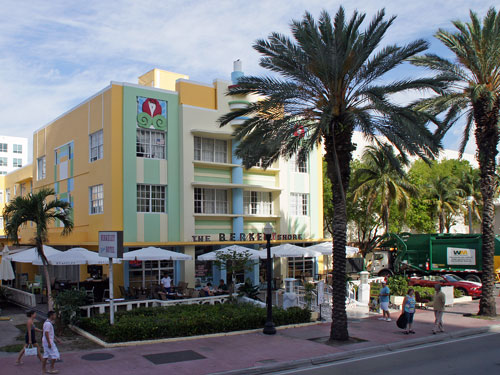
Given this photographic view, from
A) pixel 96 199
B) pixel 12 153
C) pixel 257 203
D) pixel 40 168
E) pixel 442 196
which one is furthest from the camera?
pixel 12 153

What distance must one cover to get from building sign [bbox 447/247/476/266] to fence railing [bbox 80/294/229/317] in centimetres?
1928

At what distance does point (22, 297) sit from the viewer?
80.5 ft

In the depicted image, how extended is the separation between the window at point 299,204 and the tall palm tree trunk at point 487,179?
15.1 meters

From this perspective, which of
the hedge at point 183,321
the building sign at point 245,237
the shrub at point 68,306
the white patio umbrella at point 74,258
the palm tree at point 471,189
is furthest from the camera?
the palm tree at point 471,189

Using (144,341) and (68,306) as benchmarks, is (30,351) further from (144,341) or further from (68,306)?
(68,306)

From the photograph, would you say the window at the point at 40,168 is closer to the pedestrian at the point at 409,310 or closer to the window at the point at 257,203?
the window at the point at 257,203

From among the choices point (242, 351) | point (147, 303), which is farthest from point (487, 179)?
point (147, 303)

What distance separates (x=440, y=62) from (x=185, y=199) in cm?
1517

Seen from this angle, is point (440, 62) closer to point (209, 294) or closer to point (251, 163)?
point (251, 163)

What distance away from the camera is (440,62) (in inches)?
831

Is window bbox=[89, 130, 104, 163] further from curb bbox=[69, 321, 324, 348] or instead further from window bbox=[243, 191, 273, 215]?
curb bbox=[69, 321, 324, 348]

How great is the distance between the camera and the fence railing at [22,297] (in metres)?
23.4

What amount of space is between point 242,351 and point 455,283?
59.6ft

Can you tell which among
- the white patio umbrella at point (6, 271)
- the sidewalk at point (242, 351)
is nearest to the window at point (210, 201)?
the white patio umbrella at point (6, 271)
